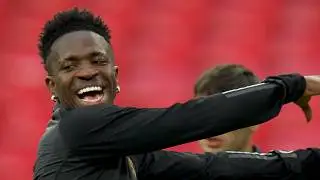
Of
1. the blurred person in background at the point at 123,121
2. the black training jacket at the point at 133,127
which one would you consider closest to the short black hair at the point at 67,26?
the blurred person in background at the point at 123,121

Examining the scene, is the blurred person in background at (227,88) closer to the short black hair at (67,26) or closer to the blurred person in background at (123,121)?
the blurred person in background at (123,121)

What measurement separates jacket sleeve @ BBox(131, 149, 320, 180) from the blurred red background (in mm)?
1190

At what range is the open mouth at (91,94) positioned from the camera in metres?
1.09

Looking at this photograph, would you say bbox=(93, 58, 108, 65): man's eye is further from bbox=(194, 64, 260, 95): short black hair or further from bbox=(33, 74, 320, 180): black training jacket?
bbox=(194, 64, 260, 95): short black hair

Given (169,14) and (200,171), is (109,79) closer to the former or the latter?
(200,171)

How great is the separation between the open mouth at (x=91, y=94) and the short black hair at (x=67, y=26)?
0.27 ft

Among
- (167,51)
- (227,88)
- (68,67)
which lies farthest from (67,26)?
(167,51)

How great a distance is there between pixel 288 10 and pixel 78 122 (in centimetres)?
185

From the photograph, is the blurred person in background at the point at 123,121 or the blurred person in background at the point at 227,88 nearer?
the blurred person in background at the point at 123,121

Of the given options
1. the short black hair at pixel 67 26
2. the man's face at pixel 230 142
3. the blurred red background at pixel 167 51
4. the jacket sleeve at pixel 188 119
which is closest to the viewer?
the jacket sleeve at pixel 188 119

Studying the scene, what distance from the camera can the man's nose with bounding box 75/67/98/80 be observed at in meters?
1.09

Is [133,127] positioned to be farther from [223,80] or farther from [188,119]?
[223,80]

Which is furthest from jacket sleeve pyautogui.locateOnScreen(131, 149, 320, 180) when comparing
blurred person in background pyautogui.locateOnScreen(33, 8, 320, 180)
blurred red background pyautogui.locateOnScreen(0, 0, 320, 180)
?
blurred red background pyautogui.locateOnScreen(0, 0, 320, 180)

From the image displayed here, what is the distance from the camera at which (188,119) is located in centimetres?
102
